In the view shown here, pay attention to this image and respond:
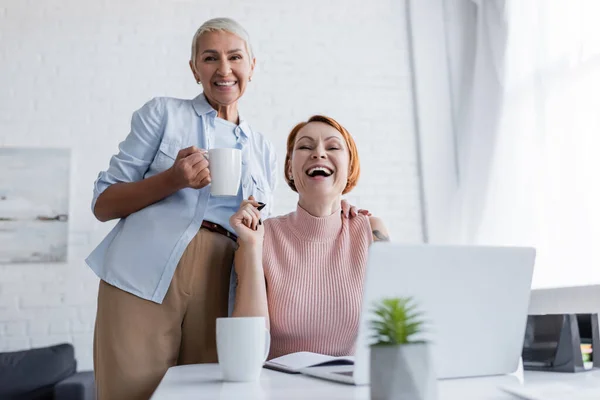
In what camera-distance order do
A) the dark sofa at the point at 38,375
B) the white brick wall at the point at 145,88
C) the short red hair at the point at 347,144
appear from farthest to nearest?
the white brick wall at the point at 145,88 < the dark sofa at the point at 38,375 < the short red hair at the point at 347,144

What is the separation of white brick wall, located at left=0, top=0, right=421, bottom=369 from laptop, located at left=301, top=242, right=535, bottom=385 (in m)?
2.58

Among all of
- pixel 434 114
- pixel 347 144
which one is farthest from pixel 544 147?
pixel 347 144

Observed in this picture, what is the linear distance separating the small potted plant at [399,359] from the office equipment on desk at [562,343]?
0.51m

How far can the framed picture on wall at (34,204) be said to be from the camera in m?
3.16

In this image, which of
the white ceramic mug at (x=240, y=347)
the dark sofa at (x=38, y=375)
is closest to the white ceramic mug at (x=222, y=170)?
the white ceramic mug at (x=240, y=347)

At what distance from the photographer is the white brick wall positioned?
10.4ft

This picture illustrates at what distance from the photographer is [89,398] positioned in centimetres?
270

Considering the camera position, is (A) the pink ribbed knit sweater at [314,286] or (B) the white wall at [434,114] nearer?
(A) the pink ribbed knit sweater at [314,286]

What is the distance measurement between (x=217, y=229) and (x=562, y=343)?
87cm

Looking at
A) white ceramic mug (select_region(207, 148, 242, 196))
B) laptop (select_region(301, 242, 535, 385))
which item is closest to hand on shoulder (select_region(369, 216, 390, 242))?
white ceramic mug (select_region(207, 148, 242, 196))

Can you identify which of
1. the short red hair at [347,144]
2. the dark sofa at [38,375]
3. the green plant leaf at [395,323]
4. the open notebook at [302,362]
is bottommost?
the dark sofa at [38,375]

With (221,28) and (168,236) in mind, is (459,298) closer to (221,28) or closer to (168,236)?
(168,236)

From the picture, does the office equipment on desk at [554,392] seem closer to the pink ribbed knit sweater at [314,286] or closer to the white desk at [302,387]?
the white desk at [302,387]

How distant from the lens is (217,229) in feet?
5.18
